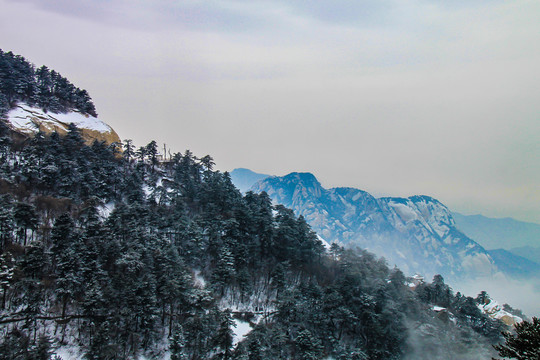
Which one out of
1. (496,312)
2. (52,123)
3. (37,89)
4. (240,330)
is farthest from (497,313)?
(37,89)

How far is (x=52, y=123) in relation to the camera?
7212cm

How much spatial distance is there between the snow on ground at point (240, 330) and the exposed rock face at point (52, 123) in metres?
52.5

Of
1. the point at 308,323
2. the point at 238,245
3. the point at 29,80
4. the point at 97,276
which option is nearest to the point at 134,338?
the point at 97,276

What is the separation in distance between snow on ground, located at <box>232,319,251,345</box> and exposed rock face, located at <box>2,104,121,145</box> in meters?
52.5

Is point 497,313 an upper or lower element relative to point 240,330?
lower

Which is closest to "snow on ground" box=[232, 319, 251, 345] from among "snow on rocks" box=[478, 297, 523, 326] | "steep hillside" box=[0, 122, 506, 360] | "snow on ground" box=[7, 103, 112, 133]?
"steep hillside" box=[0, 122, 506, 360]

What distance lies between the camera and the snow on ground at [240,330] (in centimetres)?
4771

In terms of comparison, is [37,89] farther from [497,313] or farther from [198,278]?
[497,313]

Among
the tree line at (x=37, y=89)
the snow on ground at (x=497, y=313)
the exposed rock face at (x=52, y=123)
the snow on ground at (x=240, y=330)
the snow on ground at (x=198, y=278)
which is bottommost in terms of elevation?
the snow on ground at (x=497, y=313)

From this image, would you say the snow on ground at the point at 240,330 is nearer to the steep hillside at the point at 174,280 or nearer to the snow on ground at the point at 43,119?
the steep hillside at the point at 174,280

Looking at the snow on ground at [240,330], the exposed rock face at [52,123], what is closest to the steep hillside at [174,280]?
the snow on ground at [240,330]

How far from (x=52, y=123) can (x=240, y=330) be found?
65.6 m

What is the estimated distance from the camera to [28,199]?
4884 cm

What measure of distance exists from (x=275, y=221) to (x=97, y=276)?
37.9 m
